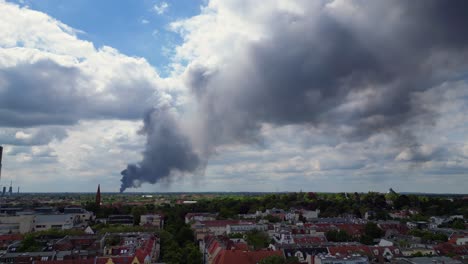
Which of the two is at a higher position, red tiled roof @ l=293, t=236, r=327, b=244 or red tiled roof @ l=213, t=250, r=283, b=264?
red tiled roof @ l=213, t=250, r=283, b=264

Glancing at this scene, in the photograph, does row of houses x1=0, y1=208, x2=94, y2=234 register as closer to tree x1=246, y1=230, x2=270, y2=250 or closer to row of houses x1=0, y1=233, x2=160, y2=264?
row of houses x1=0, y1=233, x2=160, y2=264

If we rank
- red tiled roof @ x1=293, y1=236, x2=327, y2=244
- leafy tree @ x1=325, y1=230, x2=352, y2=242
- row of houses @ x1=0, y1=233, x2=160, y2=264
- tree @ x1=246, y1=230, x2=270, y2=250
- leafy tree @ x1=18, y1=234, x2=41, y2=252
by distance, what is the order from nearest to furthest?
1. row of houses @ x1=0, y1=233, x2=160, y2=264
2. leafy tree @ x1=18, y1=234, x2=41, y2=252
3. tree @ x1=246, y1=230, x2=270, y2=250
4. red tiled roof @ x1=293, y1=236, x2=327, y2=244
5. leafy tree @ x1=325, y1=230, x2=352, y2=242

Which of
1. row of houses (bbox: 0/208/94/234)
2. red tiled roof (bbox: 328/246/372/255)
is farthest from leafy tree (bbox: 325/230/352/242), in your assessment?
row of houses (bbox: 0/208/94/234)

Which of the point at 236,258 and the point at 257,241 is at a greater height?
the point at 236,258

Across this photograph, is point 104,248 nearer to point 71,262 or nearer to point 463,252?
point 71,262

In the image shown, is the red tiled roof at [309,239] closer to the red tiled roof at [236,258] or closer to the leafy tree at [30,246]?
the red tiled roof at [236,258]

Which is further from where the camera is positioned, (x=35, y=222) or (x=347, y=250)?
(x=35, y=222)

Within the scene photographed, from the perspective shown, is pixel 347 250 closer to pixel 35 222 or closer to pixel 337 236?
pixel 337 236

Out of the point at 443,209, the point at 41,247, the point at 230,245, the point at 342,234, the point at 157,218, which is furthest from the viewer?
the point at 443,209

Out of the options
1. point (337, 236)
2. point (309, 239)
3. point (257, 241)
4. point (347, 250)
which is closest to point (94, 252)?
point (257, 241)

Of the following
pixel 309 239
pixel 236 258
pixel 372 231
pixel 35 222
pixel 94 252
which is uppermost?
pixel 35 222

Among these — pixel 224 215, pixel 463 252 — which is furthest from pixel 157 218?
pixel 463 252
